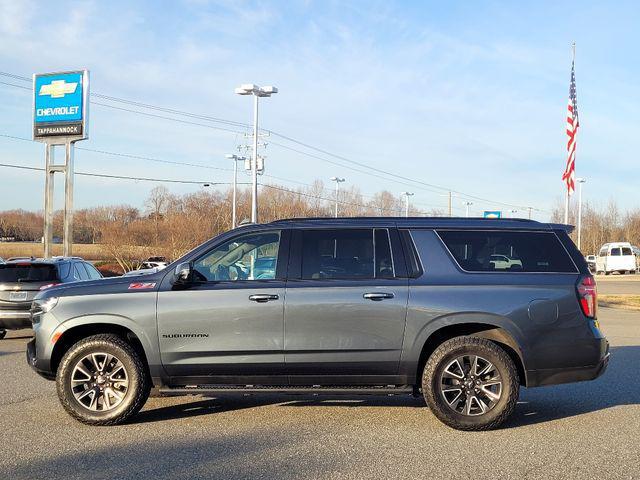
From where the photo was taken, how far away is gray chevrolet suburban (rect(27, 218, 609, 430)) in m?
6.29

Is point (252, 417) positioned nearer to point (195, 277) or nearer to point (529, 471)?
point (195, 277)

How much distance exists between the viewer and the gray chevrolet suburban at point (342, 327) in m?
6.29

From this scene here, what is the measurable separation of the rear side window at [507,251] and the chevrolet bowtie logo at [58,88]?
24183 millimetres

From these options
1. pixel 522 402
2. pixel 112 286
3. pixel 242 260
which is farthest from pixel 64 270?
pixel 522 402

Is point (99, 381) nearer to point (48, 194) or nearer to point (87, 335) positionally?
point (87, 335)

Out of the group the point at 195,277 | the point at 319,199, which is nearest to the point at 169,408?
the point at 195,277

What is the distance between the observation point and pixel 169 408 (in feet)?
23.6

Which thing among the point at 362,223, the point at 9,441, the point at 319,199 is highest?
the point at 319,199

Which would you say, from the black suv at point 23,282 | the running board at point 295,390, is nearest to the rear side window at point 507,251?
the running board at point 295,390

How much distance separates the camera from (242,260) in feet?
21.9

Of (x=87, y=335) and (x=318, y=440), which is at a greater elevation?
(x=87, y=335)

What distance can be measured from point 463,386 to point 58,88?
2545 cm

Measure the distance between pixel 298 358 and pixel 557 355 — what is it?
2.45 m

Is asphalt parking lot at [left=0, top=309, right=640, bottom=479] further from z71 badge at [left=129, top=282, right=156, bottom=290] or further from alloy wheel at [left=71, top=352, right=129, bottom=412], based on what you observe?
z71 badge at [left=129, top=282, right=156, bottom=290]
